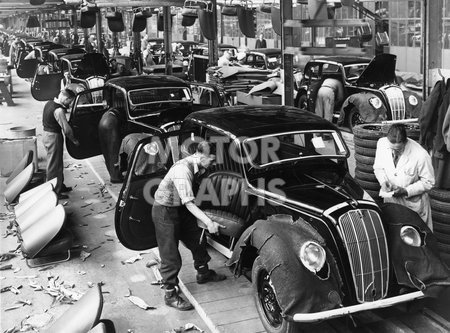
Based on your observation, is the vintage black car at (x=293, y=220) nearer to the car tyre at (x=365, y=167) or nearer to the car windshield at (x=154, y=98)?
the car tyre at (x=365, y=167)

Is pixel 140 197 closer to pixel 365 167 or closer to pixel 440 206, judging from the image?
pixel 365 167

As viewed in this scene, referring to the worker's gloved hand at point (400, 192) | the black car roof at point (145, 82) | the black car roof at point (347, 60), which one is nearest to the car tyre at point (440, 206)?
the worker's gloved hand at point (400, 192)

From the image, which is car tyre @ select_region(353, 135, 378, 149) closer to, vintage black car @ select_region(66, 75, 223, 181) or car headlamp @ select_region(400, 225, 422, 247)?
car headlamp @ select_region(400, 225, 422, 247)

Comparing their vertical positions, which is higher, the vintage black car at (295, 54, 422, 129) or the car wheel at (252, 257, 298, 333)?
the vintage black car at (295, 54, 422, 129)

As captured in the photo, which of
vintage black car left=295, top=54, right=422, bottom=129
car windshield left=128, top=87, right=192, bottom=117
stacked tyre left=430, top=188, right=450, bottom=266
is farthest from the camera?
vintage black car left=295, top=54, right=422, bottom=129

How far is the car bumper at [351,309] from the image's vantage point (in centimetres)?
524

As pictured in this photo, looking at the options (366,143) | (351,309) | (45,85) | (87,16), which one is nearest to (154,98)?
(366,143)

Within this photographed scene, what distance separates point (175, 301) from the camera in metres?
6.71

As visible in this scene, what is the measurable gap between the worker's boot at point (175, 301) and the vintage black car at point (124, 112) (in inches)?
163

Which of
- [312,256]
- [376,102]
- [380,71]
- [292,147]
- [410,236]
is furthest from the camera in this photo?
[380,71]

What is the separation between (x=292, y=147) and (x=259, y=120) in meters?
0.50

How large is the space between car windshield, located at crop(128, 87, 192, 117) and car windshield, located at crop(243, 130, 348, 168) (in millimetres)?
4717

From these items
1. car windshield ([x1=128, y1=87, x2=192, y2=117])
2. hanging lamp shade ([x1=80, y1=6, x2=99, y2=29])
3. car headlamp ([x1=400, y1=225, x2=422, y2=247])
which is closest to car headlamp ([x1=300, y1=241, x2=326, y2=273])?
car headlamp ([x1=400, y1=225, x2=422, y2=247])

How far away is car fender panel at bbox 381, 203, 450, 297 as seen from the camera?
5.67 metres
